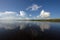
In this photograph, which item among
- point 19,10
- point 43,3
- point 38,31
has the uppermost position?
point 43,3

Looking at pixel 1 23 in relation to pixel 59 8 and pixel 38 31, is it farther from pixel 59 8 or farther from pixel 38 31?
pixel 59 8

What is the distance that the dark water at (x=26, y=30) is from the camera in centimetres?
167

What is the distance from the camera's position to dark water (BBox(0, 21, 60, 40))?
1.67 m

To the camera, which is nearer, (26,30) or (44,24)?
(26,30)

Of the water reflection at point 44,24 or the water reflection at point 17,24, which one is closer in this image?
the water reflection at point 17,24

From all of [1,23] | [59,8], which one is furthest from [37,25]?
[1,23]

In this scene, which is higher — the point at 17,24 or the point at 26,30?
the point at 17,24

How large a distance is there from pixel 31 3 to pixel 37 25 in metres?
0.41

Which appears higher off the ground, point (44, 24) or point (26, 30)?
point (44, 24)

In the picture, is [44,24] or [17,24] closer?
[17,24]

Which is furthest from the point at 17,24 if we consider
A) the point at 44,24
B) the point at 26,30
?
the point at 44,24

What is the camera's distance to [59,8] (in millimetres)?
1715

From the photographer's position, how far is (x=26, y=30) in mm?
1676

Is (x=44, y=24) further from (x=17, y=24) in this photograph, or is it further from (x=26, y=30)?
(x=17, y=24)
